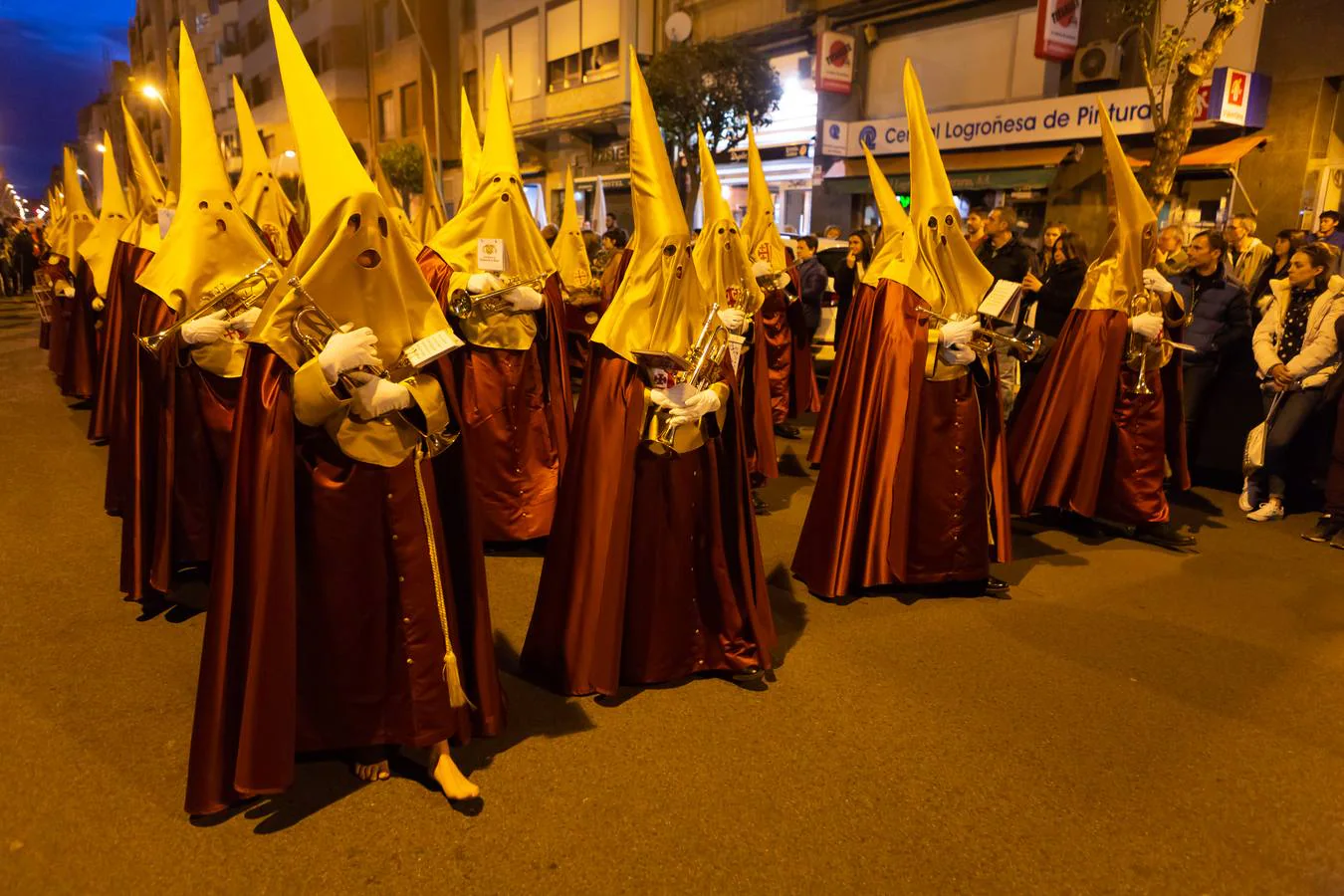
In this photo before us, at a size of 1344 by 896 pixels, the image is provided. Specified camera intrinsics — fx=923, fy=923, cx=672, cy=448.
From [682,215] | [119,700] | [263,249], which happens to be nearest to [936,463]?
[682,215]

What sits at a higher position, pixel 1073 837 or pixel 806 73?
pixel 806 73

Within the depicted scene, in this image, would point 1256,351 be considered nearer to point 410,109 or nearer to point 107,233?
point 107,233

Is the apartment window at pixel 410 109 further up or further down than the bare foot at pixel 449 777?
further up

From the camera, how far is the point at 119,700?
11.7 feet

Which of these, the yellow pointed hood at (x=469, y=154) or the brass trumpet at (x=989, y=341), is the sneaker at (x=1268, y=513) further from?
the yellow pointed hood at (x=469, y=154)

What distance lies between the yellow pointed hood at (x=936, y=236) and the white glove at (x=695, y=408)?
163cm

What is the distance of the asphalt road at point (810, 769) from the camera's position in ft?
8.94

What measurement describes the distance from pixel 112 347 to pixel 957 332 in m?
5.67

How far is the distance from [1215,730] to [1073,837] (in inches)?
42.3

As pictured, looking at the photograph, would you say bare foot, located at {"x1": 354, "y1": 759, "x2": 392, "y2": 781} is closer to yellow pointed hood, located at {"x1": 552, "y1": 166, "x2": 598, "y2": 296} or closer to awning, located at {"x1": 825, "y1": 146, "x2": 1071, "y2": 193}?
yellow pointed hood, located at {"x1": 552, "y1": 166, "x2": 598, "y2": 296}

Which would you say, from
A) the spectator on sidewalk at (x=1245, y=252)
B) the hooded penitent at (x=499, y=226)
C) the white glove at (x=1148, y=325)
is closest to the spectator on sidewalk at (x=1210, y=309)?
the white glove at (x=1148, y=325)

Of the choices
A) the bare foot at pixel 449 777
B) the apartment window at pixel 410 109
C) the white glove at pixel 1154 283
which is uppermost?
the apartment window at pixel 410 109

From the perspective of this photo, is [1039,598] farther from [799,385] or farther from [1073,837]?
[799,385]

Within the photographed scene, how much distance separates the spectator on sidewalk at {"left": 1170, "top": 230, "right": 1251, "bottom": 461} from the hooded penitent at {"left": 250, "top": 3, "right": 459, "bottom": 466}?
19.2ft
